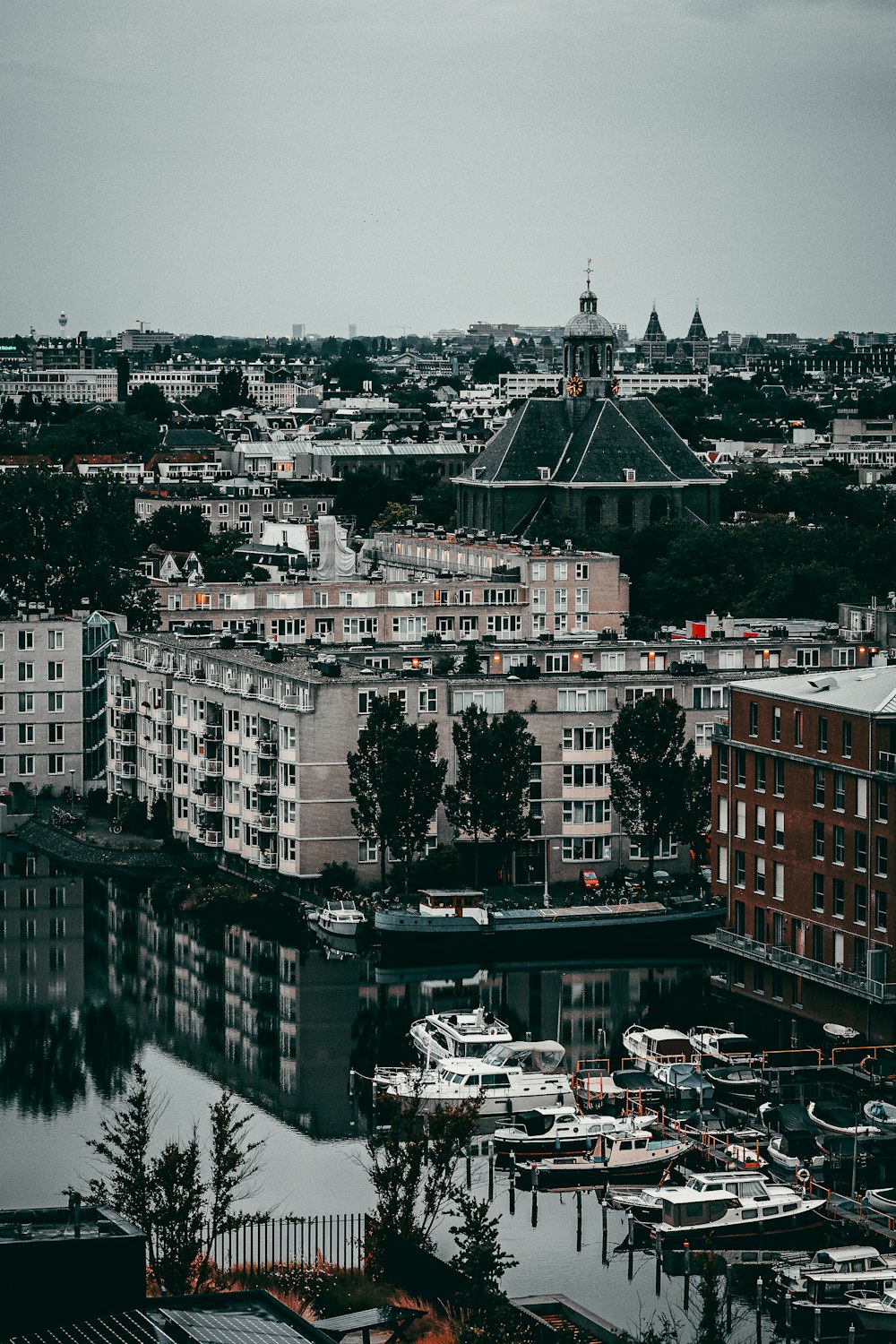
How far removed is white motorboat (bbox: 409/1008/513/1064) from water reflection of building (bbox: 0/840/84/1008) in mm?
7698

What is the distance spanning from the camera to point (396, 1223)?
3148 centimetres

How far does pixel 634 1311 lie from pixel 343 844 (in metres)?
25.6

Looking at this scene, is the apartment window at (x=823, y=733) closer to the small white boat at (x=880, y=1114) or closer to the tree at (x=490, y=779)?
the small white boat at (x=880, y=1114)

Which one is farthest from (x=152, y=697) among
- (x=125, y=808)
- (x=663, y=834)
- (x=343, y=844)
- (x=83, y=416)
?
(x=83, y=416)

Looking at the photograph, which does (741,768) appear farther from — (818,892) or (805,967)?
(805,967)

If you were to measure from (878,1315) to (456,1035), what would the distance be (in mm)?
14070

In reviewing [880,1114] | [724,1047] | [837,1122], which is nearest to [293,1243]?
[837,1122]

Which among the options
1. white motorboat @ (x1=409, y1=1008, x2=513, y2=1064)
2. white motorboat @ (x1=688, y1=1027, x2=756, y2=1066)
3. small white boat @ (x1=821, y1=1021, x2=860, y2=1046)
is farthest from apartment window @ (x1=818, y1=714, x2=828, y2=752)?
white motorboat @ (x1=409, y1=1008, x2=513, y2=1064)

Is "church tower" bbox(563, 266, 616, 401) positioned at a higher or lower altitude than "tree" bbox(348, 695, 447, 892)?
higher

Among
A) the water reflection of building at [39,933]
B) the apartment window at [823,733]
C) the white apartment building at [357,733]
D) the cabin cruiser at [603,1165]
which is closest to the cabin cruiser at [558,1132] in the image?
the cabin cruiser at [603,1165]

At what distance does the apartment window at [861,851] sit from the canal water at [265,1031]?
4512 millimetres

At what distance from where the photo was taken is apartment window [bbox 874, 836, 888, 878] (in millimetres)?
43688

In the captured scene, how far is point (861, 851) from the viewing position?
44.3 meters

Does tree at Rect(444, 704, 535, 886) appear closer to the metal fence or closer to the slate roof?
the metal fence
